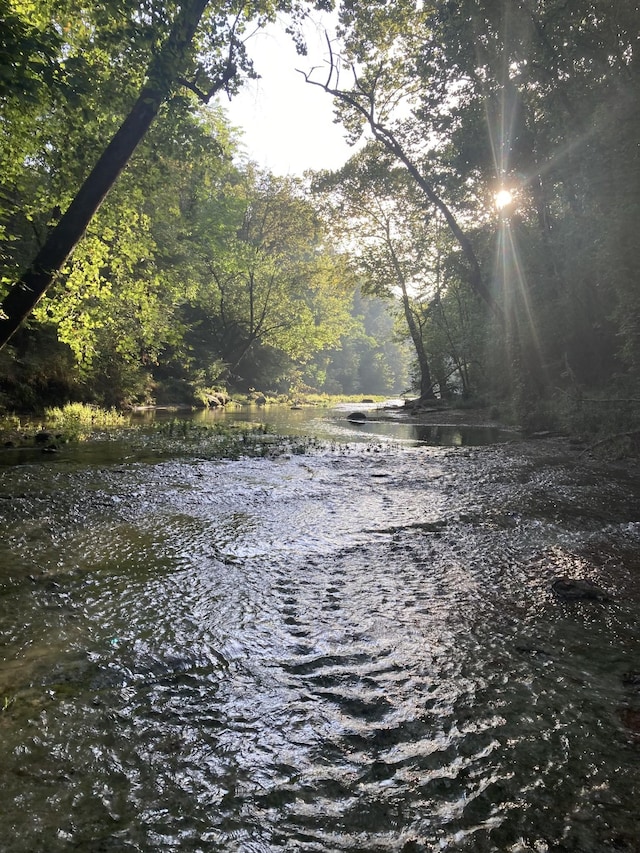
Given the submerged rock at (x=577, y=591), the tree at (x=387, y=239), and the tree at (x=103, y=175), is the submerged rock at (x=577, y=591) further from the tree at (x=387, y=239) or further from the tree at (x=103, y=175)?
the tree at (x=387, y=239)

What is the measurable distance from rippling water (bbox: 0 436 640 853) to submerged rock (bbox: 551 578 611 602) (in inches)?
2.8

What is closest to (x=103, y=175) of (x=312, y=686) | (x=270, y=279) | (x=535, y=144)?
(x=312, y=686)

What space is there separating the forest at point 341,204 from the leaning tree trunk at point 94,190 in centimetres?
3

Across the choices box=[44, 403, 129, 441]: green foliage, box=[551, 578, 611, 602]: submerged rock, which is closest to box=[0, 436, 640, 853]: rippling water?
box=[551, 578, 611, 602]: submerged rock

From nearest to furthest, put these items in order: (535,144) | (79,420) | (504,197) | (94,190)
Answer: (94,190) < (79,420) < (535,144) < (504,197)

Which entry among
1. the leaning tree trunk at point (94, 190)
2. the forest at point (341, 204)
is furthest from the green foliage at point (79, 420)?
the leaning tree trunk at point (94, 190)

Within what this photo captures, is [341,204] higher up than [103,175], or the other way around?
[341,204]

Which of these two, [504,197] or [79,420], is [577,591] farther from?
[504,197]

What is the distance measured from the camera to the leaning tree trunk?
632 cm

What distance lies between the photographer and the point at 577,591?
3.08 m

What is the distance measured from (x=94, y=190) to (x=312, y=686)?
23.3 feet

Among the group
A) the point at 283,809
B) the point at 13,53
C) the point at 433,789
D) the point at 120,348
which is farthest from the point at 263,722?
the point at 120,348

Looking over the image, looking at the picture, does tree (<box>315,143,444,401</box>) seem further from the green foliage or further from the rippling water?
the rippling water

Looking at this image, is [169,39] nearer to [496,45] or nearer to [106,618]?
[106,618]
